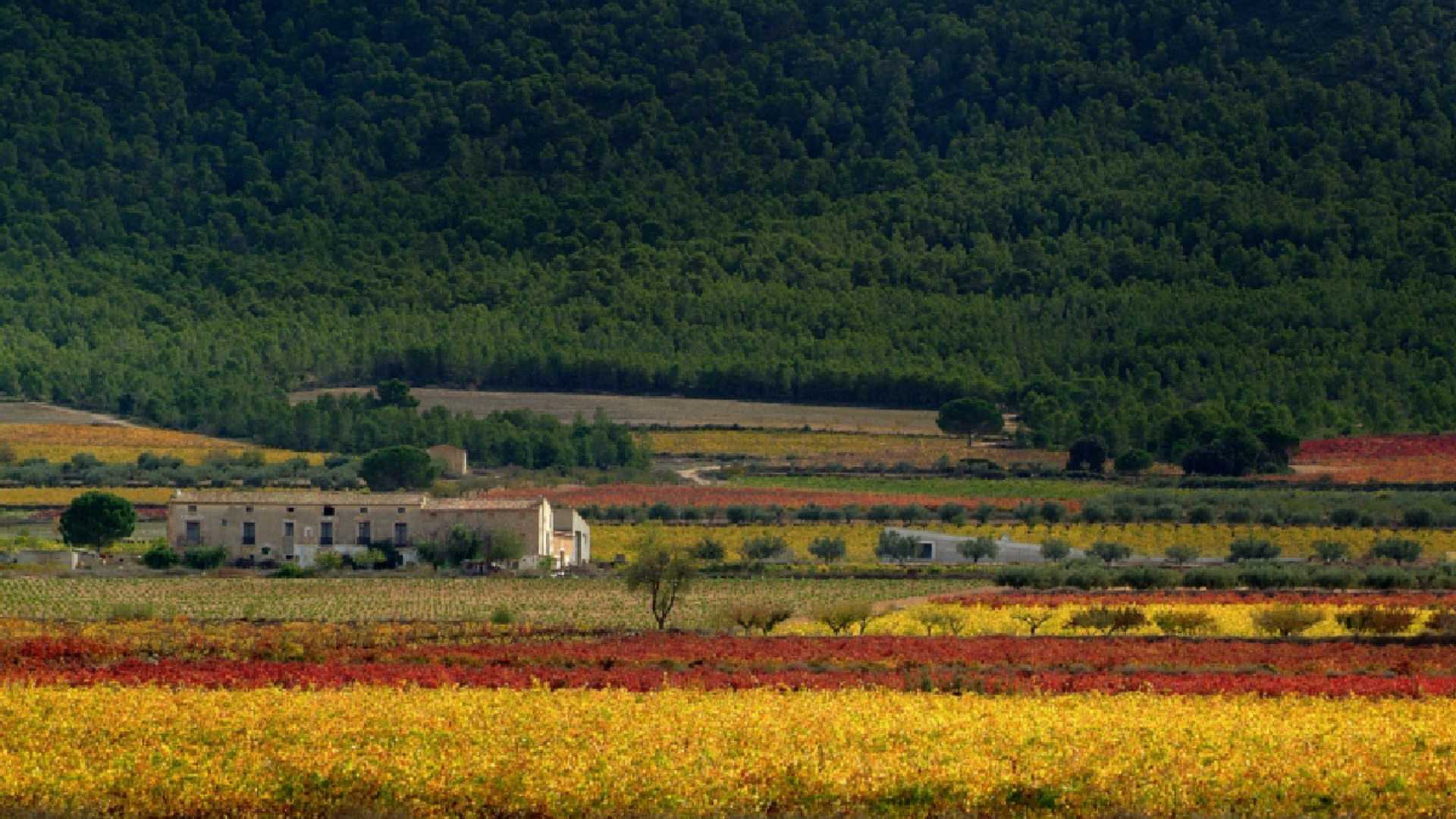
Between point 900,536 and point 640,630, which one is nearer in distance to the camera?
point 640,630

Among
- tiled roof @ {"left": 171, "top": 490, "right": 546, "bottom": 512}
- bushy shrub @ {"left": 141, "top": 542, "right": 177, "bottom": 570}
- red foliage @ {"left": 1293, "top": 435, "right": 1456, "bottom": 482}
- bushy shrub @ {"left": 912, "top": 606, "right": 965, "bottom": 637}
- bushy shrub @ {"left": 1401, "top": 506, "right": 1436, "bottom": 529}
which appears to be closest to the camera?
bushy shrub @ {"left": 912, "top": 606, "right": 965, "bottom": 637}

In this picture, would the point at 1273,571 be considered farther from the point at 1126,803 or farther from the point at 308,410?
the point at 308,410

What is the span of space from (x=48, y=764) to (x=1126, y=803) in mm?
14171

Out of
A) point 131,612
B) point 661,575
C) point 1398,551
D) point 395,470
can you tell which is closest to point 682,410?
point 395,470

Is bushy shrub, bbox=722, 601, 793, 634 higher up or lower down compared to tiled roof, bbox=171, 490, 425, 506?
lower down

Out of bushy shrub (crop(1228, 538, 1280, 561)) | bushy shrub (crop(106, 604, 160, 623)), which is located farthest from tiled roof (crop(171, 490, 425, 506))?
bushy shrub (crop(1228, 538, 1280, 561))

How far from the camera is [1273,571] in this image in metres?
71.1

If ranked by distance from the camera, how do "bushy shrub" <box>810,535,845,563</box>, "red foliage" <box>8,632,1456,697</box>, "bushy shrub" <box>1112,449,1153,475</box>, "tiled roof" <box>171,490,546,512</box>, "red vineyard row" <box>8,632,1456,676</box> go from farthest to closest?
1. "bushy shrub" <box>1112,449,1153,475</box>
2. "tiled roof" <box>171,490,546,512</box>
3. "bushy shrub" <box>810,535,845,563</box>
4. "red vineyard row" <box>8,632,1456,676</box>
5. "red foliage" <box>8,632,1456,697</box>

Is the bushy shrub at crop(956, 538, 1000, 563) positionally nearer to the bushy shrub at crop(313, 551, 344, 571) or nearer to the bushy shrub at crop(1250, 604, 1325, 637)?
the bushy shrub at crop(313, 551, 344, 571)

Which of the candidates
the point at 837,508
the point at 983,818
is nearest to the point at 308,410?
the point at 837,508

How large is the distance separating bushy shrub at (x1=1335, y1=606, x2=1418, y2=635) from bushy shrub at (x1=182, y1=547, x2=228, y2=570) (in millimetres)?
41138

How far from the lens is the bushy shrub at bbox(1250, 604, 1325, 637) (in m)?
53.9

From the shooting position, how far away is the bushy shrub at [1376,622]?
5400 centimetres

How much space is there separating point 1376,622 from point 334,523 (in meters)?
43.3
